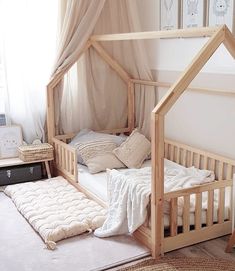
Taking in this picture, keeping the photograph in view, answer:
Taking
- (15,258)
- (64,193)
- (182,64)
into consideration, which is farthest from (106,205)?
(182,64)

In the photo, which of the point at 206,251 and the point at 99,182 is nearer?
the point at 206,251

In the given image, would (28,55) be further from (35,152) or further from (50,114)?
(35,152)

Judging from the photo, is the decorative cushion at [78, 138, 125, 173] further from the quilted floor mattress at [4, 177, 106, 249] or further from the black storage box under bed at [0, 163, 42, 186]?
the black storage box under bed at [0, 163, 42, 186]

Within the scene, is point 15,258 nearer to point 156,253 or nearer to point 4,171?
point 156,253

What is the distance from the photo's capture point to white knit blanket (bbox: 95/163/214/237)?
273 centimetres

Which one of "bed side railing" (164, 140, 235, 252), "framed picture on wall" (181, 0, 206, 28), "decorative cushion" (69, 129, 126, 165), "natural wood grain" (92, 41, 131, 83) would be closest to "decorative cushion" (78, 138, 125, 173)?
"decorative cushion" (69, 129, 126, 165)

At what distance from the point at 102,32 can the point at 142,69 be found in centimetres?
58

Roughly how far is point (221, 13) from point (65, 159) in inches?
75.2

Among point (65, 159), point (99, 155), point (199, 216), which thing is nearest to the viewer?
point (199, 216)

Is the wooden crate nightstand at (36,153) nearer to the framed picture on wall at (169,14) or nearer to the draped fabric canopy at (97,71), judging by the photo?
the draped fabric canopy at (97,71)

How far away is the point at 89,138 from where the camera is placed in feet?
13.4

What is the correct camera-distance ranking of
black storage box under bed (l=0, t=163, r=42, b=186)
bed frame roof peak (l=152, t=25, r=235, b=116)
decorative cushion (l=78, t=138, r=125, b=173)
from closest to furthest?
bed frame roof peak (l=152, t=25, r=235, b=116)
decorative cushion (l=78, t=138, r=125, b=173)
black storage box under bed (l=0, t=163, r=42, b=186)

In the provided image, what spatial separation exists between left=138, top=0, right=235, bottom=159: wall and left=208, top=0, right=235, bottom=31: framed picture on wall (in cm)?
21

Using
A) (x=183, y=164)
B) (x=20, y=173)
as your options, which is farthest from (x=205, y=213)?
(x=20, y=173)
